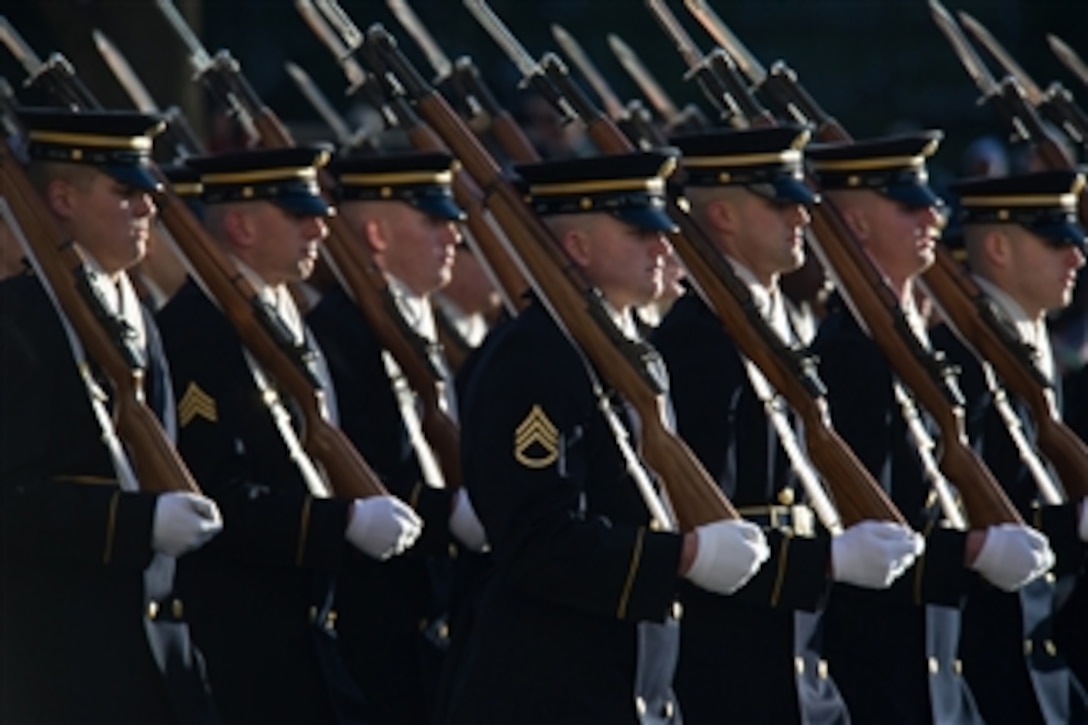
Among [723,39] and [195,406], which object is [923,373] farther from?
A: [195,406]

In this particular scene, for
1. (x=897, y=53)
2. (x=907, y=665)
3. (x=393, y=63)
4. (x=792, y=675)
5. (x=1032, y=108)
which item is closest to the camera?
(x=792, y=675)

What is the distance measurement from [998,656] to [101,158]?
323 centimetres

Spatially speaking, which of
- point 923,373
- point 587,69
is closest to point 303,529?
point 923,373

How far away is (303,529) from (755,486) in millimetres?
1208

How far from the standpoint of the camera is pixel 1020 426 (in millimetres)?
9094

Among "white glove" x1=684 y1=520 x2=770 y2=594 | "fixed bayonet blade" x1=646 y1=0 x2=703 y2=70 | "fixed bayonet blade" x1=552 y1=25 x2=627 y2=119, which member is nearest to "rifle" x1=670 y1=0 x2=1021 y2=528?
"fixed bayonet blade" x1=646 y1=0 x2=703 y2=70

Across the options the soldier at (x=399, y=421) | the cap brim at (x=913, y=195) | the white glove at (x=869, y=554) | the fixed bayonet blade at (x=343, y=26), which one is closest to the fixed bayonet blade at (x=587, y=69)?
the fixed bayonet blade at (x=343, y=26)

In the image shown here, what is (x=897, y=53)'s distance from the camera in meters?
18.5

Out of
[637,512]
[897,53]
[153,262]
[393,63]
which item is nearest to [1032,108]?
[393,63]

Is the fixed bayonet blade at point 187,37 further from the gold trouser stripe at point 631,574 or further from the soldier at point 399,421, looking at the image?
the gold trouser stripe at point 631,574

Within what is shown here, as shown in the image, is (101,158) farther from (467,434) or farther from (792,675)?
(792,675)

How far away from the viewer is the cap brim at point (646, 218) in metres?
7.36

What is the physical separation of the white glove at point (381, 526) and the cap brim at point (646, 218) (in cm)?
104

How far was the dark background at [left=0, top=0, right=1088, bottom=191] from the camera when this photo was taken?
1725 centimetres
